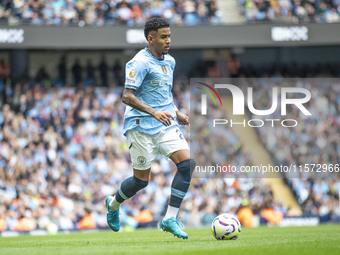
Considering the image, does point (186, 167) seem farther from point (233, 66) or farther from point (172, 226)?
point (233, 66)

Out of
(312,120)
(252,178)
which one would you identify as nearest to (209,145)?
(252,178)

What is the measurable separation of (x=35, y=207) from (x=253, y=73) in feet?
33.4

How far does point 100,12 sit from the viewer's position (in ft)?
72.7

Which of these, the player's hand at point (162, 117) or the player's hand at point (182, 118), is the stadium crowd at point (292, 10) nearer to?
the player's hand at point (182, 118)

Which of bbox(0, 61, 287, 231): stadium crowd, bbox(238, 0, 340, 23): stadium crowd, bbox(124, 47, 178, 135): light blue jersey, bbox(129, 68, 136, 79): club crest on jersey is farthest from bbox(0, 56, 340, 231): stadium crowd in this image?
bbox(129, 68, 136, 79): club crest on jersey

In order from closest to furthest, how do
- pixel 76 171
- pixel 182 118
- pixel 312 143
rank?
pixel 182 118 → pixel 76 171 → pixel 312 143

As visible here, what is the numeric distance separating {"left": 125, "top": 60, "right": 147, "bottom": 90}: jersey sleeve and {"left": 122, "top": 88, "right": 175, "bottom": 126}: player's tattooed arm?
0.07 m

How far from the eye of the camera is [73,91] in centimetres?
2306

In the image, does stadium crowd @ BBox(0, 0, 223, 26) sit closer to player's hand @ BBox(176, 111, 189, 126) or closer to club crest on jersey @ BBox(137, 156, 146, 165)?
player's hand @ BBox(176, 111, 189, 126)

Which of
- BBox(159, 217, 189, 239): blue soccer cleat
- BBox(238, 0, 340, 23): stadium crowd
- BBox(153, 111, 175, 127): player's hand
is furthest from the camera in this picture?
BBox(238, 0, 340, 23): stadium crowd

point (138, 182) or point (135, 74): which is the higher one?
point (135, 74)

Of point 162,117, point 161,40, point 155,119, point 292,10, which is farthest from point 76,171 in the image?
point 162,117

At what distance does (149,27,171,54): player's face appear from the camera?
8289 millimetres

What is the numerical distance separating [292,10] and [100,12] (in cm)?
640
